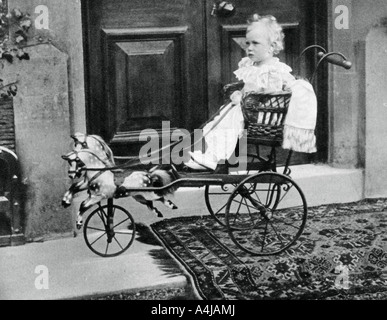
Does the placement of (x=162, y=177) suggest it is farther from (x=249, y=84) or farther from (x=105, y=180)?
(x=249, y=84)

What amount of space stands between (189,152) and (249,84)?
2.19 ft

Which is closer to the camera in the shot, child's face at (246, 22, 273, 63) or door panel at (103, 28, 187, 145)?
child's face at (246, 22, 273, 63)

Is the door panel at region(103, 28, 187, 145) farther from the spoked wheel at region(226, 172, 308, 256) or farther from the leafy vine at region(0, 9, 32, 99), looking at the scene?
the spoked wheel at region(226, 172, 308, 256)

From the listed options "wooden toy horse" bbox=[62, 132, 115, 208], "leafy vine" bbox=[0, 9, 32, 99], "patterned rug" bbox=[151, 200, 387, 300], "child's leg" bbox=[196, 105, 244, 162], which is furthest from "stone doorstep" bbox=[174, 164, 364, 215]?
"leafy vine" bbox=[0, 9, 32, 99]

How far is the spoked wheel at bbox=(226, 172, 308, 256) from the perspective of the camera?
556cm

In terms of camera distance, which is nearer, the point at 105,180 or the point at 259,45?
the point at 105,180

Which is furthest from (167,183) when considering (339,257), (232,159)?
(339,257)

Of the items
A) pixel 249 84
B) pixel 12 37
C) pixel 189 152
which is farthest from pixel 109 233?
pixel 12 37

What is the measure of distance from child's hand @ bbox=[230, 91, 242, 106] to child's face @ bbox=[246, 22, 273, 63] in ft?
0.92

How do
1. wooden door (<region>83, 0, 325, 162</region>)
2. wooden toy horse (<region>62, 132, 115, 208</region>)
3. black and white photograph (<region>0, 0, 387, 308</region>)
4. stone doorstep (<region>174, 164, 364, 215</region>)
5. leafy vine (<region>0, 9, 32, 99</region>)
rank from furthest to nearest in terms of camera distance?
1. stone doorstep (<region>174, 164, 364, 215</region>)
2. wooden door (<region>83, 0, 325, 162</region>)
3. leafy vine (<region>0, 9, 32, 99</region>)
4. wooden toy horse (<region>62, 132, 115, 208</region>)
5. black and white photograph (<region>0, 0, 387, 308</region>)

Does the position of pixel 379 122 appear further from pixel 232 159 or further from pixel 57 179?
pixel 57 179

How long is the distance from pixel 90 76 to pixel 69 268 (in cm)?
172

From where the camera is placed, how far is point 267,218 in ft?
18.4

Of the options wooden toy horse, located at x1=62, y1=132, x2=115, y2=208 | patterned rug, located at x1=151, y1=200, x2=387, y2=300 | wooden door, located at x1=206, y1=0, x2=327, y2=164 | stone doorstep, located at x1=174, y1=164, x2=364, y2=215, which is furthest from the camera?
stone doorstep, located at x1=174, y1=164, x2=364, y2=215
